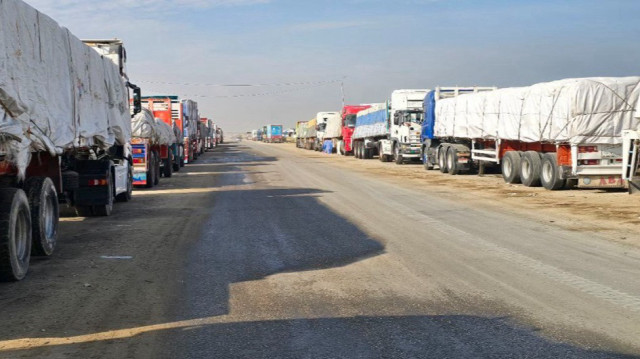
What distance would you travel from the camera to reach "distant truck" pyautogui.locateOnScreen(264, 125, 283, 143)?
12625 centimetres

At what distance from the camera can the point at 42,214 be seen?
9328 mm

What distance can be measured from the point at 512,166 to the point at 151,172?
38.9ft

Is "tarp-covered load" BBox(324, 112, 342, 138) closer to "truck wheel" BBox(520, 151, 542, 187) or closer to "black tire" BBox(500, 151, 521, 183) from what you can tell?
"black tire" BBox(500, 151, 521, 183)

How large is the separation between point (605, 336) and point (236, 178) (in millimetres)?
22001

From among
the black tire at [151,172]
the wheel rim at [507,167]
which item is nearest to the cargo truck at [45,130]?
the black tire at [151,172]

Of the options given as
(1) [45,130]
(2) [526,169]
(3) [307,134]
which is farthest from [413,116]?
(3) [307,134]

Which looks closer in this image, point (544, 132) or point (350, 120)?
point (544, 132)

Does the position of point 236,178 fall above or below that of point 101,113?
below

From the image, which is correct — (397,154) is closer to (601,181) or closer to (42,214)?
(601,181)

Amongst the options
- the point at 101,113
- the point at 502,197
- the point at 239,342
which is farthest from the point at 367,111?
the point at 239,342

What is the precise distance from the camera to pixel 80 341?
18.4 ft

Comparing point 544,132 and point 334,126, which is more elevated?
point 334,126

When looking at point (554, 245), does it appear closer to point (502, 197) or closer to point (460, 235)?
point (460, 235)

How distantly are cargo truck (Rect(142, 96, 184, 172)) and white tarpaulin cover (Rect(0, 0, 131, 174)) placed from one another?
18410 mm
